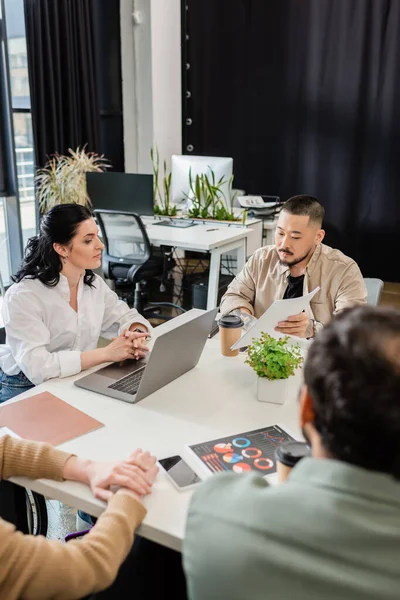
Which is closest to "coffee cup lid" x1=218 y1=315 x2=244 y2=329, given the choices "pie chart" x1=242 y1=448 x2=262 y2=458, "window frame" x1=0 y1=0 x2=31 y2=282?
"pie chart" x1=242 y1=448 x2=262 y2=458

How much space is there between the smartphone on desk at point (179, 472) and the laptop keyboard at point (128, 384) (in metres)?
0.36

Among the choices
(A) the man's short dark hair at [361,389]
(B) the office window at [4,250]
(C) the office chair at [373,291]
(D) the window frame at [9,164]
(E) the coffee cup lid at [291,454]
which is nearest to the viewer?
(A) the man's short dark hair at [361,389]

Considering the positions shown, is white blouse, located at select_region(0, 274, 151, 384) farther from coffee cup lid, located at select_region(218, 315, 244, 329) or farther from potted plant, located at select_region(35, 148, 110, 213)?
potted plant, located at select_region(35, 148, 110, 213)

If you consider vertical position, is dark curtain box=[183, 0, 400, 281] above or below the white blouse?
above

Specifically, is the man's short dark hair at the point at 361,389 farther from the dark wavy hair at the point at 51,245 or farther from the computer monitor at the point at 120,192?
the computer monitor at the point at 120,192

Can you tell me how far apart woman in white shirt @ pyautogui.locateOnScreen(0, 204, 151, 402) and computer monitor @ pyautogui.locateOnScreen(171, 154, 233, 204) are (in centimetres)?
246

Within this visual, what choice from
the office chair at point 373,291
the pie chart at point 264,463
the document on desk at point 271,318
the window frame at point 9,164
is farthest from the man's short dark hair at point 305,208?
the window frame at point 9,164

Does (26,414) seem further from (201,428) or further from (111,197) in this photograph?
(111,197)

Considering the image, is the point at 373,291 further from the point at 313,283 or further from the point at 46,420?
the point at 46,420

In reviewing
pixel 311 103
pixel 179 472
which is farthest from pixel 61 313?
pixel 311 103

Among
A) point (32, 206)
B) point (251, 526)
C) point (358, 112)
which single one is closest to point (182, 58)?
point (358, 112)

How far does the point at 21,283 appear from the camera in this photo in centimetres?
193

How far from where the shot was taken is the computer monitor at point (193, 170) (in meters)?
4.40

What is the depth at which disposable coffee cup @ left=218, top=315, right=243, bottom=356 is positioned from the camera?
185cm
